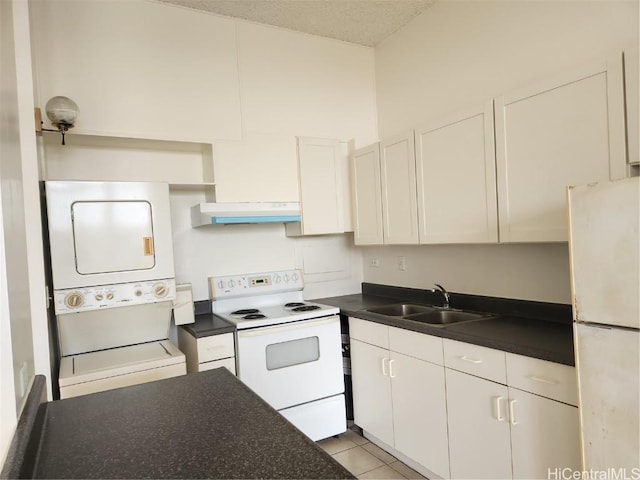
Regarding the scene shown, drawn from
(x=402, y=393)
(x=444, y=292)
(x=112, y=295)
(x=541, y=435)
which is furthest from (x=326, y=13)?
(x=541, y=435)

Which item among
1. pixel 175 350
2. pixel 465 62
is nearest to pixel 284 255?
pixel 175 350

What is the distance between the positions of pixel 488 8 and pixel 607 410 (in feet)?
7.36

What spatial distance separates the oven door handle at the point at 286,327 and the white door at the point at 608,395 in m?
1.60

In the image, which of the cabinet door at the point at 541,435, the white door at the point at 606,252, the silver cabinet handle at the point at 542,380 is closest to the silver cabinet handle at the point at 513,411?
the cabinet door at the point at 541,435

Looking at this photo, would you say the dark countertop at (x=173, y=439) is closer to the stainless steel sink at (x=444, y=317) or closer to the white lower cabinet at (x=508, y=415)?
the white lower cabinet at (x=508, y=415)

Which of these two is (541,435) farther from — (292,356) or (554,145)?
(292,356)

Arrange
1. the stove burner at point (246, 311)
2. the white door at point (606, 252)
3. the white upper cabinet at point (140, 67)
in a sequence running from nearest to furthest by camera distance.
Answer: the white door at point (606, 252) < the white upper cabinet at point (140, 67) < the stove burner at point (246, 311)

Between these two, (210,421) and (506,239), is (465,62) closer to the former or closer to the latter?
(506,239)

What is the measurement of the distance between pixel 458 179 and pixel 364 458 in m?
1.78

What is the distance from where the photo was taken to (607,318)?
126 centimetres

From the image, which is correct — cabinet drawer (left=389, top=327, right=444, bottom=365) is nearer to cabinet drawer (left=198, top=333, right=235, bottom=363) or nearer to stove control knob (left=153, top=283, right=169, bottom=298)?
cabinet drawer (left=198, top=333, right=235, bottom=363)

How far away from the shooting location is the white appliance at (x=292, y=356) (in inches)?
97.7

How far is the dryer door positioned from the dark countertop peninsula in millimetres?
1349

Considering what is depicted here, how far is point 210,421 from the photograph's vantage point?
1.07 meters
